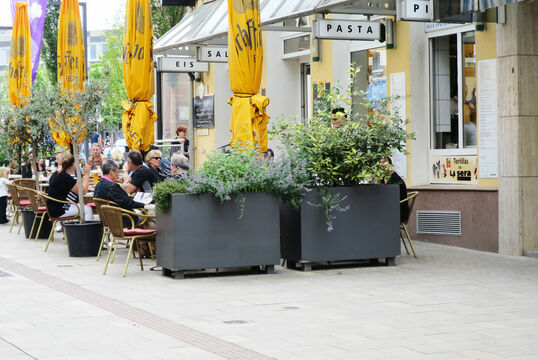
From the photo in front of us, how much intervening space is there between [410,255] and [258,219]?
119 inches

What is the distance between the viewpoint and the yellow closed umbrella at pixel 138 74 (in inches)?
547

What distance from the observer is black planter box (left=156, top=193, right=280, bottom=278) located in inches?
413

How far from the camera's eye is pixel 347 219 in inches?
442

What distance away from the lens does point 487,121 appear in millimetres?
13477

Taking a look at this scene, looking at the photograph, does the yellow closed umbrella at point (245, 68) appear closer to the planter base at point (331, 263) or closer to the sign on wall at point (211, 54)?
the planter base at point (331, 263)

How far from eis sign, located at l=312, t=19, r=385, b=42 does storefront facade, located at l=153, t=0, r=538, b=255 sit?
36 centimetres

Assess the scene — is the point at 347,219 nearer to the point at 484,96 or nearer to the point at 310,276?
the point at 310,276

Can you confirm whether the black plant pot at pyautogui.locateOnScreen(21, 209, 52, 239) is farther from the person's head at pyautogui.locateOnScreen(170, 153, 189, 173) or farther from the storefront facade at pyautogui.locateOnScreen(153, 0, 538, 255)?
the storefront facade at pyautogui.locateOnScreen(153, 0, 538, 255)

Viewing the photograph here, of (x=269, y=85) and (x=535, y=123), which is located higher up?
(x=269, y=85)

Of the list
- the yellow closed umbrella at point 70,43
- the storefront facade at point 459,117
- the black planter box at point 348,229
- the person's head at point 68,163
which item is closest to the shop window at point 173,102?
the storefront facade at point 459,117

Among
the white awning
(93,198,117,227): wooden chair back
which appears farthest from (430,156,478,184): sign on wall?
(93,198,117,227): wooden chair back

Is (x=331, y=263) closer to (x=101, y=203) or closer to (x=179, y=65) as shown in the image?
(x=101, y=203)

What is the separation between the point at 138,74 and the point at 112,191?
2.46 m

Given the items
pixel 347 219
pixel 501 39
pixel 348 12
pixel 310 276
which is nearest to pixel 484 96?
pixel 501 39
